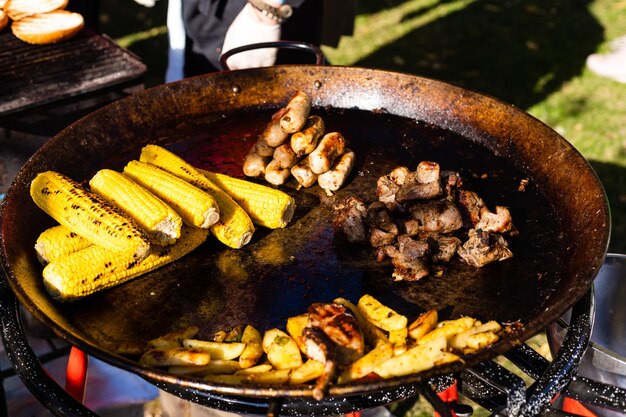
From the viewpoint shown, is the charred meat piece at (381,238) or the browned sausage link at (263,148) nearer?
the charred meat piece at (381,238)

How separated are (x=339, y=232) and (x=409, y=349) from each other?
992 millimetres

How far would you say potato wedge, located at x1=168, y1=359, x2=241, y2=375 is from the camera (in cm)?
248

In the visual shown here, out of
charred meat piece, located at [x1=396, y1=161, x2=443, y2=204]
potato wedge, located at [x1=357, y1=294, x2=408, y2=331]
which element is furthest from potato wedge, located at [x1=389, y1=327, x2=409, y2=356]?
charred meat piece, located at [x1=396, y1=161, x2=443, y2=204]

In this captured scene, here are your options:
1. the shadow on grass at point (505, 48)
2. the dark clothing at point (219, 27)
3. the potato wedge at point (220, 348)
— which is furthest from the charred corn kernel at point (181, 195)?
the shadow on grass at point (505, 48)

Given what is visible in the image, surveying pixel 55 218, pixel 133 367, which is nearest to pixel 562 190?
pixel 133 367

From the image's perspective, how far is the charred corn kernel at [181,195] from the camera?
307cm

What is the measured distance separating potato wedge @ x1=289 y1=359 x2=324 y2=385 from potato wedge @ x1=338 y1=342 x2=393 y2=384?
9 centimetres

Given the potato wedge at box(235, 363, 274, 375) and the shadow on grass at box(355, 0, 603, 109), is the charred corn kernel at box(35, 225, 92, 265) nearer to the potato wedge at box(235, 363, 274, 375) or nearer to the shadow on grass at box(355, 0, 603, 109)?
the potato wedge at box(235, 363, 274, 375)

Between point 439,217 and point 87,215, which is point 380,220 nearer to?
point 439,217

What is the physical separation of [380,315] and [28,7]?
450cm

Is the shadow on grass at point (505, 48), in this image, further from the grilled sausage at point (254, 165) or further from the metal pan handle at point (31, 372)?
the metal pan handle at point (31, 372)

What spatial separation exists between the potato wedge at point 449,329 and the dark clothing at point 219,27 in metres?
3.77

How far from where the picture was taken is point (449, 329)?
8.58 ft

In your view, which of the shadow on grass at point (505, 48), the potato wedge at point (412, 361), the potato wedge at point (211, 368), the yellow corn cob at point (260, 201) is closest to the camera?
the potato wedge at point (412, 361)
